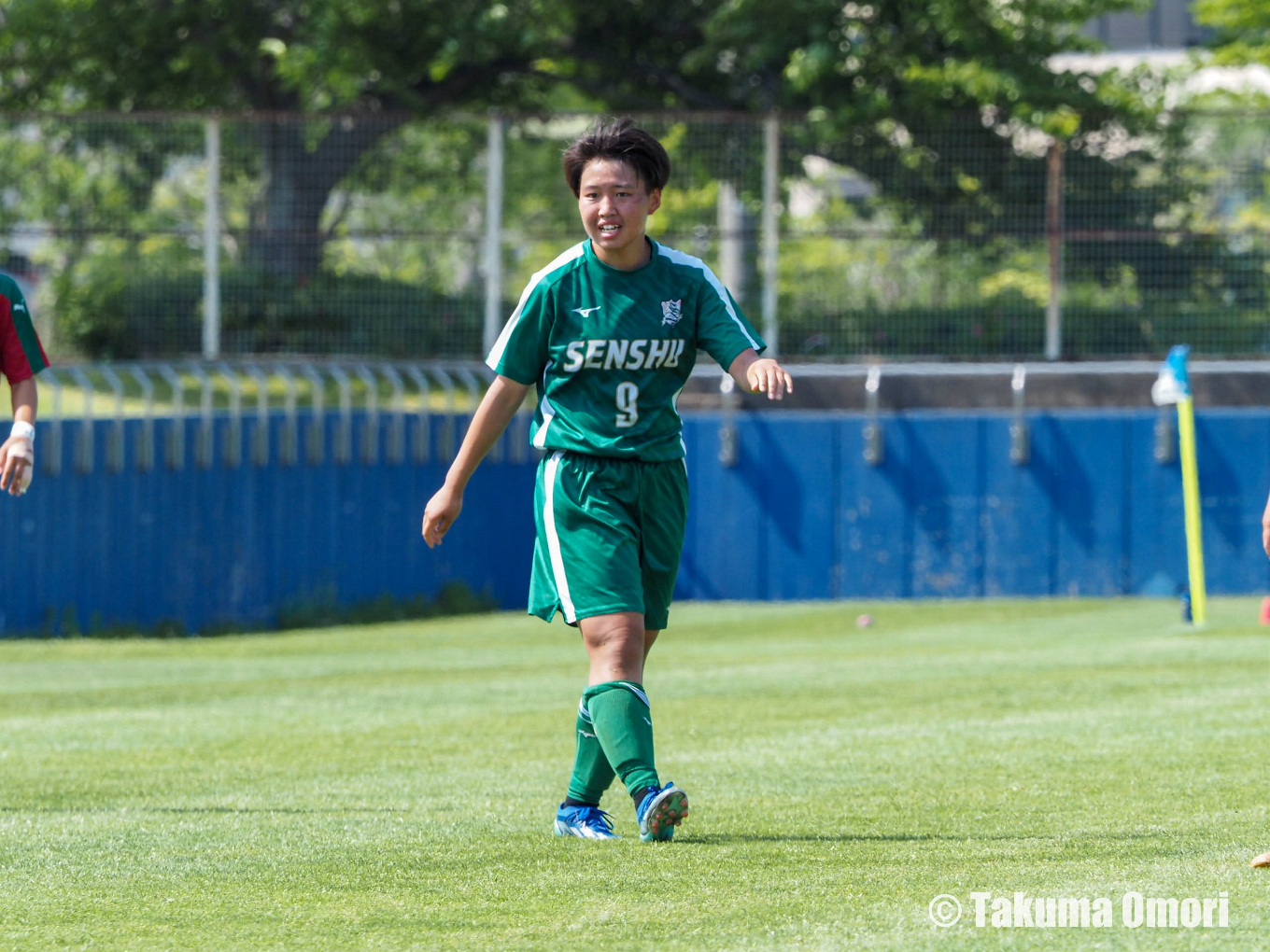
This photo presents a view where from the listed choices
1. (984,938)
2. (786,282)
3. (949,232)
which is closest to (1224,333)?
(949,232)

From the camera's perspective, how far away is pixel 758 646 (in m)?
14.6

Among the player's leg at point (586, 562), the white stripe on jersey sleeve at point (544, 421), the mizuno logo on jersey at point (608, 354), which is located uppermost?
the mizuno logo on jersey at point (608, 354)

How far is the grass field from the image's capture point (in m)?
4.27

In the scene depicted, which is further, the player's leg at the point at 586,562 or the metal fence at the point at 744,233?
the metal fence at the point at 744,233

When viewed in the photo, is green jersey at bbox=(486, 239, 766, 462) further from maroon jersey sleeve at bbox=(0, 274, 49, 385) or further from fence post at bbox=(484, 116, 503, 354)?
fence post at bbox=(484, 116, 503, 354)

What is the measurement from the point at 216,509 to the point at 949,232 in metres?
8.29

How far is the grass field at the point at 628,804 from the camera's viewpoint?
4270mm

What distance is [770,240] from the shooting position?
20.2m

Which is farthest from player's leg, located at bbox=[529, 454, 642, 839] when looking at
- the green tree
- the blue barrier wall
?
the green tree

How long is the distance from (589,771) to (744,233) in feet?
49.7

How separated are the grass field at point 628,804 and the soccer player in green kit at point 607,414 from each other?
0.46 metres

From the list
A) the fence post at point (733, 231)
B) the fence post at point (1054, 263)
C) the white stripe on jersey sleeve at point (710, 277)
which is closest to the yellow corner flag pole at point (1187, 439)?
the fence post at point (1054, 263)

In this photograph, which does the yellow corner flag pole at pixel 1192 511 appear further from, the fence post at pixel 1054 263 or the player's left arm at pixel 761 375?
the player's left arm at pixel 761 375

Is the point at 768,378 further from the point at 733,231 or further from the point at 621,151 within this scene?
the point at 733,231
